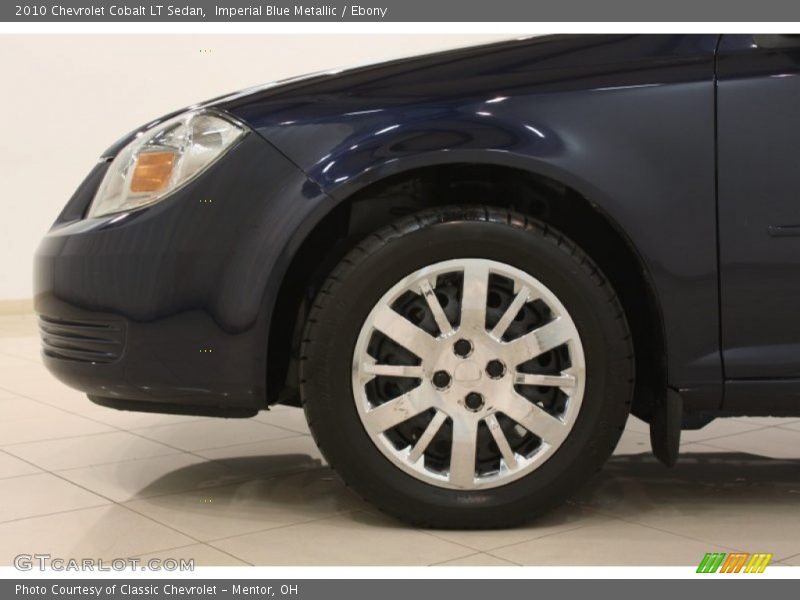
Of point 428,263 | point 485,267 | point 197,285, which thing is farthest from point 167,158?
point 485,267

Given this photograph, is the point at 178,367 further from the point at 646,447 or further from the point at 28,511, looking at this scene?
the point at 646,447

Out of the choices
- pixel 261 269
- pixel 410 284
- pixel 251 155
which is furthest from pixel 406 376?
pixel 251 155

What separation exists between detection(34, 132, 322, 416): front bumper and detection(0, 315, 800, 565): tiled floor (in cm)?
29

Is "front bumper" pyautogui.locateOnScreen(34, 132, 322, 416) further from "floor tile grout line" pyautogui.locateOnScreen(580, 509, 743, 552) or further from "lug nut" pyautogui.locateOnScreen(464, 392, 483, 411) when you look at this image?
"floor tile grout line" pyautogui.locateOnScreen(580, 509, 743, 552)

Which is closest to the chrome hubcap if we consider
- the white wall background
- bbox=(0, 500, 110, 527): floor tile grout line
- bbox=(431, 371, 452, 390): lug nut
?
bbox=(431, 371, 452, 390): lug nut

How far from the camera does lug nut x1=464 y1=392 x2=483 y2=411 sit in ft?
7.14

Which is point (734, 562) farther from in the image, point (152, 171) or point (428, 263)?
point (152, 171)

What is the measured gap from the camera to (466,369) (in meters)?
2.17

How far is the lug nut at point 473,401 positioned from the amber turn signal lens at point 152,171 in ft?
2.51

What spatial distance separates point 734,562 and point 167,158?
1383mm

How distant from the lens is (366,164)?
215cm

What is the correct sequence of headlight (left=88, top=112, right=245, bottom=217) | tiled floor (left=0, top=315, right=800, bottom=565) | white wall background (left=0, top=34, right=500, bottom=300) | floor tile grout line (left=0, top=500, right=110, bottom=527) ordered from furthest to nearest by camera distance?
white wall background (left=0, top=34, right=500, bottom=300)
floor tile grout line (left=0, top=500, right=110, bottom=527)
headlight (left=88, top=112, right=245, bottom=217)
tiled floor (left=0, top=315, right=800, bottom=565)

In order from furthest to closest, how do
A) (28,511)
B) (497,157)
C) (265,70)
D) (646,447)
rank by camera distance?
(265,70) → (646,447) → (28,511) → (497,157)

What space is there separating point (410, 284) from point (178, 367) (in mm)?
500
